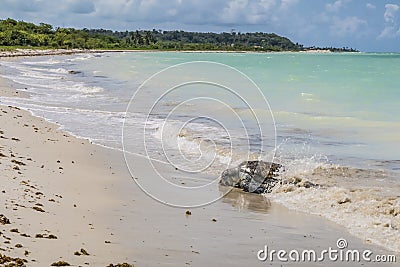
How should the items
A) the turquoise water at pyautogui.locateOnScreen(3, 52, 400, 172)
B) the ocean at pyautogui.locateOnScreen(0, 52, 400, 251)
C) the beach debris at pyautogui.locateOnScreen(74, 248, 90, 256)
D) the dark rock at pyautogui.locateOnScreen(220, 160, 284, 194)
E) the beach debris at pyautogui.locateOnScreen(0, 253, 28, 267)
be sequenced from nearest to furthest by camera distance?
the beach debris at pyautogui.locateOnScreen(0, 253, 28, 267) → the beach debris at pyautogui.locateOnScreen(74, 248, 90, 256) → the ocean at pyautogui.locateOnScreen(0, 52, 400, 251) → the dark rock at pyautogui.locateOnScreen(220, 160, 284, 194) → the turquoise water at pyautogui.locateOnScreen(3, 52, 400, 172)

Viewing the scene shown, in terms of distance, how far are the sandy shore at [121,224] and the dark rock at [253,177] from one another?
0.37 m

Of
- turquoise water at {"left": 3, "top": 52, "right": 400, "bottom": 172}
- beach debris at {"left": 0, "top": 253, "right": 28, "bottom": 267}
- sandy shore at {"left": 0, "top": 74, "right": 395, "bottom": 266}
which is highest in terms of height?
turquoise water at {"left": 3, "top": 52, "right": 400, "bottom": 172}

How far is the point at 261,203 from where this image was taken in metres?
10.9

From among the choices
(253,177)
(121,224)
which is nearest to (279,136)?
(253,177)

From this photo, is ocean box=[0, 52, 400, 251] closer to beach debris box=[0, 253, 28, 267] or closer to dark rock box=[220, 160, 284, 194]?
dark rock box=[220, 160, 284, 194]

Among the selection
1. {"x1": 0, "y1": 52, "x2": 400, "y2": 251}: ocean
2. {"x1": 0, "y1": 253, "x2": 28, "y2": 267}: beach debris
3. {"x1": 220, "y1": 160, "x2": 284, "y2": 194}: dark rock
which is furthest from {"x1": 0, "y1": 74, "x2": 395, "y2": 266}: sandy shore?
{"x1": 0, "y1": 52, "x2": 400, "y2": 251}: ocean

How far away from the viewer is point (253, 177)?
12109 mm

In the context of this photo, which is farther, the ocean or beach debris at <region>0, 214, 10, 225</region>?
the ocean

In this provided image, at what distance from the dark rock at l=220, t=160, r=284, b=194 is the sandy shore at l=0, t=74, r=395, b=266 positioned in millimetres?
373

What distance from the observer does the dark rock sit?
11.9 m

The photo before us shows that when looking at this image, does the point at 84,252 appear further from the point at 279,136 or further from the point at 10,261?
the point at 279,136

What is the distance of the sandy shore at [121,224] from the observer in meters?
7.09

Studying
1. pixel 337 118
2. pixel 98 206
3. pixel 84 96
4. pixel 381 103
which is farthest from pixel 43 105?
pixel 381 103

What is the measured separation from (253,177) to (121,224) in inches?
169
